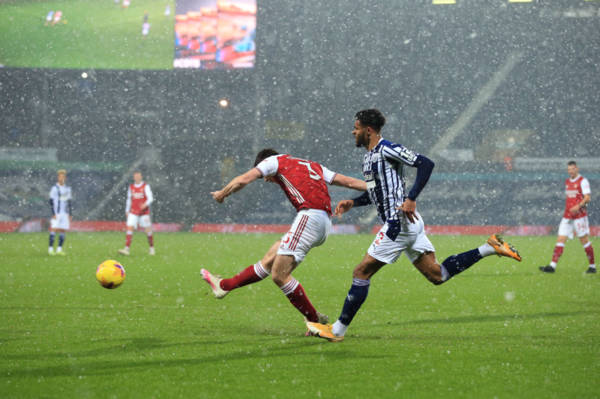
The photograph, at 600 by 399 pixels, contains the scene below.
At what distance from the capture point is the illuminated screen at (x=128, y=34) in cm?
3250

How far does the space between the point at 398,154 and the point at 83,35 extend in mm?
30156

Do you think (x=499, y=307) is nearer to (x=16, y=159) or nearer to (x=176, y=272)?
(x=176, y=272)

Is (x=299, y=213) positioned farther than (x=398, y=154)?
Yes

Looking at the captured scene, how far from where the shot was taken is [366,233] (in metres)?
31.8

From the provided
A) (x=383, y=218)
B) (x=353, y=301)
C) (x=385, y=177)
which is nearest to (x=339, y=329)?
(x=353, y=301)

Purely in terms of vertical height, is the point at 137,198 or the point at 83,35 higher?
the point at 83,35

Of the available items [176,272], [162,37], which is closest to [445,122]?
[162,37]

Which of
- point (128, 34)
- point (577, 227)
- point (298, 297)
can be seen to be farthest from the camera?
point (128, 34)

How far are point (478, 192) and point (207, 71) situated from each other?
15.4 m

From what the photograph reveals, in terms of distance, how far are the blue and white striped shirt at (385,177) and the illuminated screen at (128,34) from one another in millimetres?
27073

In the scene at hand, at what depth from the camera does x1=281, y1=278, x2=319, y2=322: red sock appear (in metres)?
6.66

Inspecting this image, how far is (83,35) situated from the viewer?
33281 mm

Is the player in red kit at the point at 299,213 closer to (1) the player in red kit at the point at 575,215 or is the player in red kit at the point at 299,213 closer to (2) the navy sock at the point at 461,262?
(2) the navy sock at the point at 461,262

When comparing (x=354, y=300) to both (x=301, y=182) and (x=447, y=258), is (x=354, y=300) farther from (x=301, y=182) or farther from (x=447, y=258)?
(x=301, y=182)
